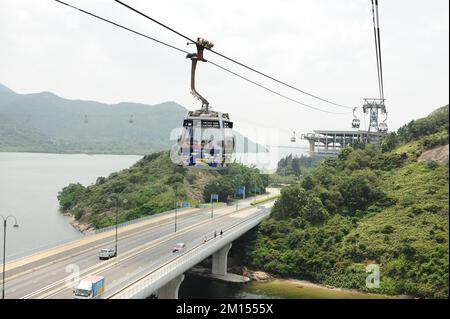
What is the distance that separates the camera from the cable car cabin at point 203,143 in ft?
62.7

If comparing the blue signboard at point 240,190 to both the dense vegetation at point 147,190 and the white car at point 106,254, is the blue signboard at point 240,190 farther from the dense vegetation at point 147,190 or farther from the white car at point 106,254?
the white car at point 106,254

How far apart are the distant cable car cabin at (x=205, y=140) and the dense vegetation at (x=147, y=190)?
4630 cm

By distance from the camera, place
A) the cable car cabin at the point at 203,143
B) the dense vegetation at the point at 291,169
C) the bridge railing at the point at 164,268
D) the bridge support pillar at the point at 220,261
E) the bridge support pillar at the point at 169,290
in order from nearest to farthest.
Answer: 1. the cable car cabin at the point at 203,143
2. the bridge railing at the point at 164,268
3. the bridge support pillar at the point at 169,290
4. the bridge support pillar at the point at 220,261
5. the dense vegetation at the point at 291,169

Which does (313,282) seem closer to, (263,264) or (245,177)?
(263,264)

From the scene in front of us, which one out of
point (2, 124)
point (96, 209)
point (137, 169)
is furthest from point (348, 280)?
point (2, 124)

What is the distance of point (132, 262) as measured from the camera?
1173 inches

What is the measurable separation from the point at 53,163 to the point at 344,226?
155 metres

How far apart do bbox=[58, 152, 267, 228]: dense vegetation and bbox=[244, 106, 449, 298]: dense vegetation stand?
2222 centimetres

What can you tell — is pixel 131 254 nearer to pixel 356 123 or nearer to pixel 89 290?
pixel 89 290

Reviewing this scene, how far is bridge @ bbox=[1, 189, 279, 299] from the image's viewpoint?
2355 centimetres

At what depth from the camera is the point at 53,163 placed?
571ft

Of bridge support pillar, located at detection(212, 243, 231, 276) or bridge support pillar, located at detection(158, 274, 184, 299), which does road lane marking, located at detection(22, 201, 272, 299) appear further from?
bridge support pillar, located at detection(212, 243, 231, 276)

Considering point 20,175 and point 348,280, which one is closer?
point 348,280

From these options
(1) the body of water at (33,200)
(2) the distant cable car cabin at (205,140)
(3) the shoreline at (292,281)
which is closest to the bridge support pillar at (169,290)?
(1) the body of water at (33,200)
